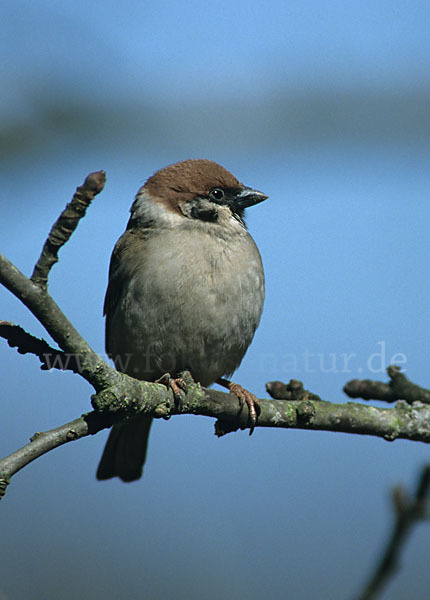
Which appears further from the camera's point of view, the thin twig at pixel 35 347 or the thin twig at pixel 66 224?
Answer: the thin twig at pixel 35 347

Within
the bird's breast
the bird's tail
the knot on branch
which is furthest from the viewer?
the bird's tail

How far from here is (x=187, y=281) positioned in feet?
15.1

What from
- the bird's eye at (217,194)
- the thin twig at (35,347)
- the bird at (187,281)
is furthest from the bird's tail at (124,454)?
the thin twig at (35,347)

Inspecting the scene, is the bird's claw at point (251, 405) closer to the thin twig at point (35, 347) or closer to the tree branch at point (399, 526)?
the thin twig at point (35, 347)

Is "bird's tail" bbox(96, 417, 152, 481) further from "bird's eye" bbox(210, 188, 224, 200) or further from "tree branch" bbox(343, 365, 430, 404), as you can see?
"tree branch" bbox(343, 365, 430, 404)

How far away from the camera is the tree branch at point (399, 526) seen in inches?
64.4

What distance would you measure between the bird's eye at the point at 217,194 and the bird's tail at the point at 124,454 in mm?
1957

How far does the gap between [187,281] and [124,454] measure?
2.03 metres

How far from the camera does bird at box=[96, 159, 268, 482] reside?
15.1 ft

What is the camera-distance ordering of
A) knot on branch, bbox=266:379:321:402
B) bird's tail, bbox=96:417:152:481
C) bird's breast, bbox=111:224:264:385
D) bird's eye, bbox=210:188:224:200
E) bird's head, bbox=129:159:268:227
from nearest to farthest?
knot on branch, bbox=266:379:321:402 → bird's breast, bbox=111:224:264:385 → bird's head, bbox=129:159:268:227 → bird's eye, bbox=210:188:224:200 → bird's tail, bbox=96:417:152:481

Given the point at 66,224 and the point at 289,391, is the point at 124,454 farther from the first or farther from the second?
the point at 66,224

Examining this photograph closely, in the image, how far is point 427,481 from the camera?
184 cm

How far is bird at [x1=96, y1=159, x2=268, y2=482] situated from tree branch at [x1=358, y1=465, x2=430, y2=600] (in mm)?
2260

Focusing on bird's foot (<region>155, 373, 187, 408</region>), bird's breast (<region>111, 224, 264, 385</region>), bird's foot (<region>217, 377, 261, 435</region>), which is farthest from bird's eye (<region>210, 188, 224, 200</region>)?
bird's foot (<region>155, 373, 187, 408</region>)
